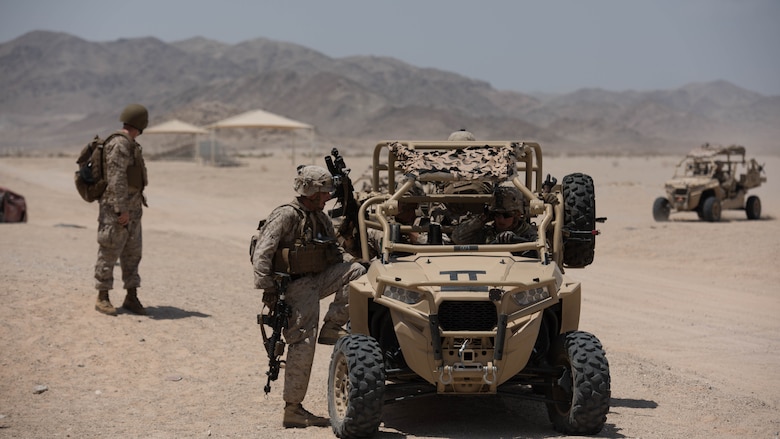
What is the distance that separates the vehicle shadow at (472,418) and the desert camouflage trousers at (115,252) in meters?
3.91


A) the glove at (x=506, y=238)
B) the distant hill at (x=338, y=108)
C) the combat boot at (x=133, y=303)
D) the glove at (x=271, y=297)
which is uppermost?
the distant hill at (x=338, y=108)

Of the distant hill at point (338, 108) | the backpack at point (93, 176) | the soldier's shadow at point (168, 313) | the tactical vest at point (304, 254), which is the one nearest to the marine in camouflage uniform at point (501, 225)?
the tactical vest at point (304, 254)

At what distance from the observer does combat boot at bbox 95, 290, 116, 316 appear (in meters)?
10.3

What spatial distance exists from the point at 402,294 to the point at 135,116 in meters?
4.98

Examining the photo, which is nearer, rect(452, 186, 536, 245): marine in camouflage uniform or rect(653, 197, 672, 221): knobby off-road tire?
rect(452, 186, 536, 245): marine in camouflage uniform

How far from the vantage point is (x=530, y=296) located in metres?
6.36

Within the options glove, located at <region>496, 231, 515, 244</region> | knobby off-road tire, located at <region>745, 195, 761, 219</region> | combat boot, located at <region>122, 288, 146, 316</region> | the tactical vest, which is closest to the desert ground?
combat boot, located at <region>122, 288, 146, 316</region>

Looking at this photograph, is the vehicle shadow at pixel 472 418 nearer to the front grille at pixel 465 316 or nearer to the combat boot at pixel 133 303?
the front grille at pixel 465 316

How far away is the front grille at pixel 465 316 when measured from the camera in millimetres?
6262

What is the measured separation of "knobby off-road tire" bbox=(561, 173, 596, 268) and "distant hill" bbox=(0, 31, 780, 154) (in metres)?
88.4

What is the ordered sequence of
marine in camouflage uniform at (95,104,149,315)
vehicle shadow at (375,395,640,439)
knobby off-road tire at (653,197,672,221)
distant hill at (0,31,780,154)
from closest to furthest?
vehicle shadow at (375,395,640,439), marine in camouflage uniform at (95,104,149,315), knobby off-road tire at (653,197,672,221), distant hill at (0,31,780,154)

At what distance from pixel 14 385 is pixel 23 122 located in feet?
520

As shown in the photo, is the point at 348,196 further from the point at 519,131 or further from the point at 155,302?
the point at 519,131

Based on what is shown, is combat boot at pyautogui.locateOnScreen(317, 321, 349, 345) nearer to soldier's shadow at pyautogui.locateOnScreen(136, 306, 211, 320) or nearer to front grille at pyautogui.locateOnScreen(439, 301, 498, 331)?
front grille at pyautogui.locateOnScreen(439, 301, 498, 331)
